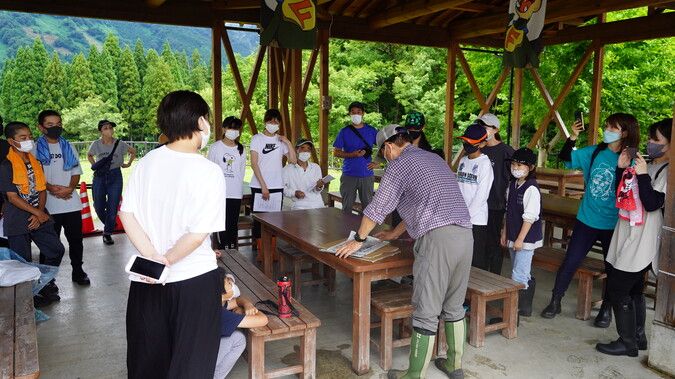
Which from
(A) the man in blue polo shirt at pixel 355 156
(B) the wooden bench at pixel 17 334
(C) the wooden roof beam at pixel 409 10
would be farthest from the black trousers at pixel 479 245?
(C) the wooden roof beam at pixel 409 10

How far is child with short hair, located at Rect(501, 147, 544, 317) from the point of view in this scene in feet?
12.9

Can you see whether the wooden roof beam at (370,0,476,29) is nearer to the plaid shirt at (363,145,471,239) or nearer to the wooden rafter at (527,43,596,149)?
the wooden rafter at (527,43,596,149)

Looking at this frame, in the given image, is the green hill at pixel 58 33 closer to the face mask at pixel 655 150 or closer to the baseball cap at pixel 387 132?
the baseball cap at pixel 387 132

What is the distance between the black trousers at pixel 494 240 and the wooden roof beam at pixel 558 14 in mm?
4114

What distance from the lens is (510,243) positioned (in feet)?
13.5

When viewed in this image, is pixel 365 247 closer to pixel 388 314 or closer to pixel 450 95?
pixel 388 314

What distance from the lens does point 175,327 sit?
2.12 meters

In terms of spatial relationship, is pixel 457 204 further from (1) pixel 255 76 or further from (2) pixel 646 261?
(1) pixel 255 76

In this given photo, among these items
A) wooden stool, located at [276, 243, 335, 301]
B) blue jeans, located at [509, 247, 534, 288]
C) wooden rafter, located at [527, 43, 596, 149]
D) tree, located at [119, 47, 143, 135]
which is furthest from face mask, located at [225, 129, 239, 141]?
tree, located at [119, 47, 143, 135]

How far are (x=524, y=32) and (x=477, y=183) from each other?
3.42 m

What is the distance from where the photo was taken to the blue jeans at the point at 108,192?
6273 mm

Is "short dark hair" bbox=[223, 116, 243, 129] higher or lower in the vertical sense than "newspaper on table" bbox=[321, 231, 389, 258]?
higher

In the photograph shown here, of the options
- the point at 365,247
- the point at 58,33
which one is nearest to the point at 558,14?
the point at 365,247

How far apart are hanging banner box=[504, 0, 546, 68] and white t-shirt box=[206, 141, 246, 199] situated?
148 inches
